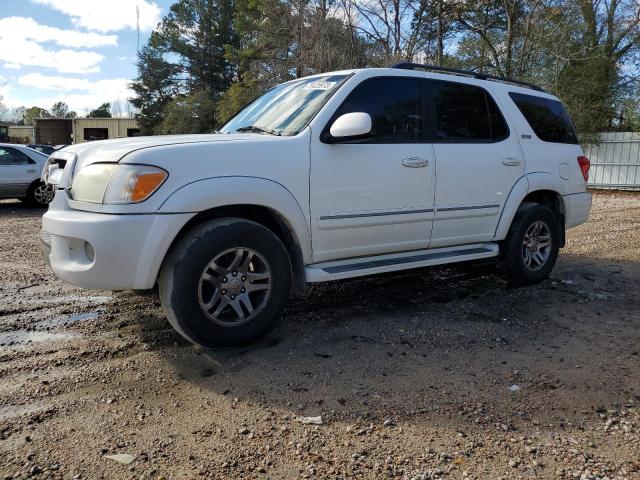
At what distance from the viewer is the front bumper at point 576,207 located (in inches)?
227

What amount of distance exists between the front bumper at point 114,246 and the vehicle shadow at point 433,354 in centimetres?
67

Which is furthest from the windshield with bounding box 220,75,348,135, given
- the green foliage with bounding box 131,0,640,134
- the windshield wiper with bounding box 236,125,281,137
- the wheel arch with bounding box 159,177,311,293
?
the green foliage with bounding box 131,0,640,134

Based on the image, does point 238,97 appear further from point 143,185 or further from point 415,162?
point 143,185

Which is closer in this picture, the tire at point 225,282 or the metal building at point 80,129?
the tire at point 225,282

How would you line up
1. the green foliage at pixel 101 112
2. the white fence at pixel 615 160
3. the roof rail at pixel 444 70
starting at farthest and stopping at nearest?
the green foliage at pixel 101 112
the white fence at pixel 615 160
the roof rail at pixel 444 70

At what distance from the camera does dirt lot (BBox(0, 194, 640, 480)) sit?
2.46m

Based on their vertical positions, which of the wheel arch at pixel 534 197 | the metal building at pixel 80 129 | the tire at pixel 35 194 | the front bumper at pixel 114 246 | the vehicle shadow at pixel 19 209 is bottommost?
the vehicle shadow at pixel 19 209

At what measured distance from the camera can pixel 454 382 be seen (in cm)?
326

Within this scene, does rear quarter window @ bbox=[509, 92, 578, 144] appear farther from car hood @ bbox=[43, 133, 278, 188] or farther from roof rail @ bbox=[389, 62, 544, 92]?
car hood @ bbox=[43, 133, 278, 188]

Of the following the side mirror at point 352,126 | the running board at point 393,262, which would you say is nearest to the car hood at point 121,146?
the side mirror at point 352,126

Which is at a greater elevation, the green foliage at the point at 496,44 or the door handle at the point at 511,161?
the green foliage at the point at 496,44

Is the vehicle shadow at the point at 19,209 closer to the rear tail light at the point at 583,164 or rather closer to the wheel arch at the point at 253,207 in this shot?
the wheel arch at the point at 253,207

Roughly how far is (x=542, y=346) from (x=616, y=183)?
54.7 feet

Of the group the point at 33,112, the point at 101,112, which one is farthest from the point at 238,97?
the point at 33,112
